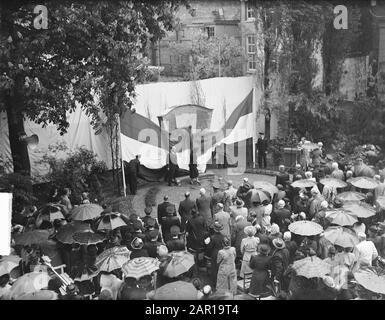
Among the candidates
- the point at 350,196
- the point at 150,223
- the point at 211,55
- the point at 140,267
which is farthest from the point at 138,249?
the point at 211,55

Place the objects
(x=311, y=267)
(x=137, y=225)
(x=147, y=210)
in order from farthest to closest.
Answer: (x=147, y=210) < (x=137, y=225) < (x=311, y=267)

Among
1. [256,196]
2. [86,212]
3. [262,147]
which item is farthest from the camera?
[262,147]

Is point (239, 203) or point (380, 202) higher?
point (239, 203)

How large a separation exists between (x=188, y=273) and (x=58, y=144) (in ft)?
10.5

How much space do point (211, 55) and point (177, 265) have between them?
381 cm

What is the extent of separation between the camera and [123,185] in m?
9.10

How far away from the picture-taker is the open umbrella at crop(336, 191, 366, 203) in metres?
8.43

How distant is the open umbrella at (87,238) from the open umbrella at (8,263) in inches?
33.2

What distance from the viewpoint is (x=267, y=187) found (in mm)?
9008

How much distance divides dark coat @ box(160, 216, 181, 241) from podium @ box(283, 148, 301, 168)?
2460mm

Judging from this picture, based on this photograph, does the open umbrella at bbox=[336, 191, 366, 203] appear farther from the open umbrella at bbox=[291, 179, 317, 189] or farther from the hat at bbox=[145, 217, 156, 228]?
the hat at bbox=[145, 217, 156, 228]

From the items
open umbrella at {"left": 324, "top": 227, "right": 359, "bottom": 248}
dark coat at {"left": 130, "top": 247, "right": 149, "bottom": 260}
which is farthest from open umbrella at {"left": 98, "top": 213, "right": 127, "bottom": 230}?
open umbrella at {"left": 324, "top": 227, "right": 359, "bottom": 248}

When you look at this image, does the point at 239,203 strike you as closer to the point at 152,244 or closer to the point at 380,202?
the point at 152,244
